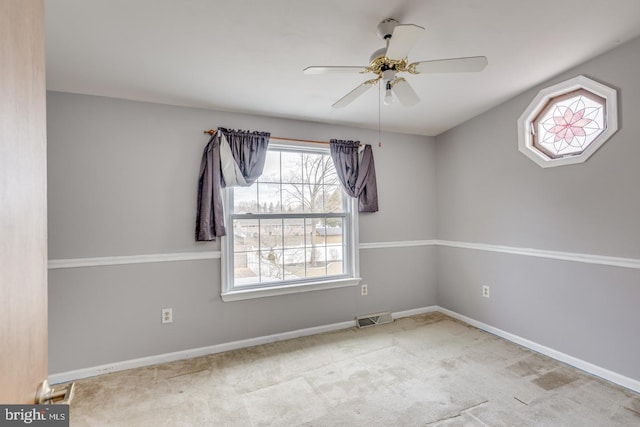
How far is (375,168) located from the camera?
3.56 m

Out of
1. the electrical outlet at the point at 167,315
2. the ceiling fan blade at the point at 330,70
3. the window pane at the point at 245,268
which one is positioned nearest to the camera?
the ceiling fan blade at the point at 330,70

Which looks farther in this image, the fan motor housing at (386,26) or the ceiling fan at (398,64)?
→ the fan motor housing at (386,26)

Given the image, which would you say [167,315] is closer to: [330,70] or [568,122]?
[330,70]

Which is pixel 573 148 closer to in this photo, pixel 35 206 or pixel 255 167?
pixel 255 167

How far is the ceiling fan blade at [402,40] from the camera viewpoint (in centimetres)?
138

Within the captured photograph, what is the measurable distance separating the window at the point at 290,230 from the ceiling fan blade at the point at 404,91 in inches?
54.1

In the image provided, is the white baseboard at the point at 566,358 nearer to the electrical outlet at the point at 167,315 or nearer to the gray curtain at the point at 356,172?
the gray curtain at the point at 356,172

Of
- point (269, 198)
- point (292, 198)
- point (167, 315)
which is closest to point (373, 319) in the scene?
point (292, 198)

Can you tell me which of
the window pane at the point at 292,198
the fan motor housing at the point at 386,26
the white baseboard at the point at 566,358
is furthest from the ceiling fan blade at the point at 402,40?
the white baseboard at the point at 566,358

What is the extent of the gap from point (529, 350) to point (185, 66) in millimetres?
3757

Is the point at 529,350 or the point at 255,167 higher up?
the point at 255,167

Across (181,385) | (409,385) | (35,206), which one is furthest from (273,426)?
(35,206)

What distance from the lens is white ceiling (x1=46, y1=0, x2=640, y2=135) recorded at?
68.4 inches

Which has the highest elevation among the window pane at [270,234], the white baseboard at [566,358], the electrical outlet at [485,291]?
the window pane at [270,234]
